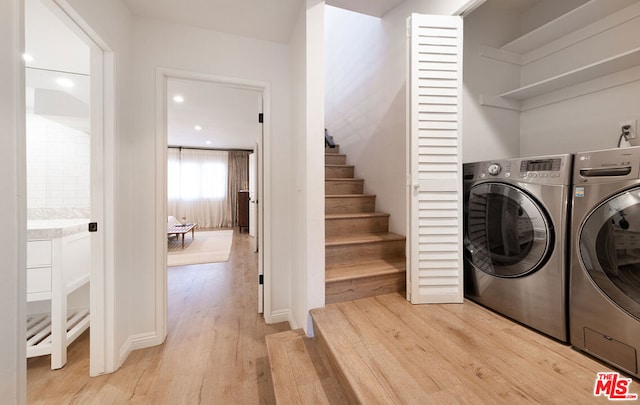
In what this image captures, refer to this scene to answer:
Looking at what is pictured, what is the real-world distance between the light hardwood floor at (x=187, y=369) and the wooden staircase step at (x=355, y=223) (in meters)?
0.93

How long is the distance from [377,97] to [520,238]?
5.59 ft

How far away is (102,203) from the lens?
55.6 inches

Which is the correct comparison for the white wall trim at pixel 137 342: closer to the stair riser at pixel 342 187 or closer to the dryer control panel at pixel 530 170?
the stair riser at pixel 342 187

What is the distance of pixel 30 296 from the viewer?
1.46 meters

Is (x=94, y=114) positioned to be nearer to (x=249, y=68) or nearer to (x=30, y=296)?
(x=249, y=68)

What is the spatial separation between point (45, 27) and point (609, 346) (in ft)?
11.5

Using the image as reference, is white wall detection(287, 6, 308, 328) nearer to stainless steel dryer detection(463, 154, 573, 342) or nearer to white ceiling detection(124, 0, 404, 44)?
white ceiling detection(124, 0, 404, 44)

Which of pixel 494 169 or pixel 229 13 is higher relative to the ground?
pixel 229 13

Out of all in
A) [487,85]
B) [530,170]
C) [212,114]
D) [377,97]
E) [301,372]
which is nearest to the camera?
[301,372]

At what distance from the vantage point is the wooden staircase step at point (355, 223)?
6.47 ft

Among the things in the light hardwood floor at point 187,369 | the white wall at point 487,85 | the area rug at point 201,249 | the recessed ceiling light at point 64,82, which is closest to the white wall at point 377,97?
the white wall at point 487,85

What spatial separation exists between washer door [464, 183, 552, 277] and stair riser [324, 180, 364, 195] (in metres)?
1.13

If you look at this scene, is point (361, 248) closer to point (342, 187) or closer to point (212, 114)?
point (342, 187)

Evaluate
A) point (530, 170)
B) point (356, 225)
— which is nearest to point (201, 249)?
point (356, 225)
